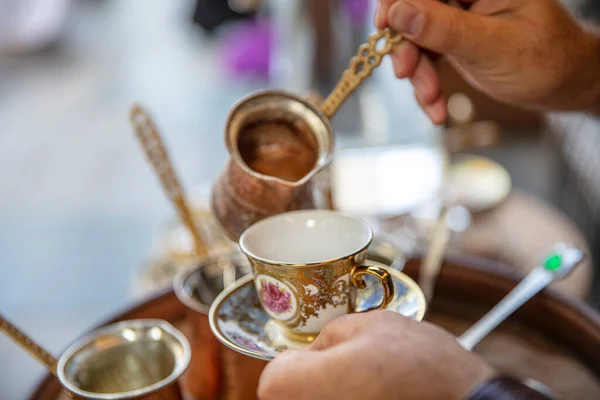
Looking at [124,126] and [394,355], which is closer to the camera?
[394,355]

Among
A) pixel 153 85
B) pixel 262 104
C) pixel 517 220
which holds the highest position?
pixel 262 104

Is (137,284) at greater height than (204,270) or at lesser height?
lesser

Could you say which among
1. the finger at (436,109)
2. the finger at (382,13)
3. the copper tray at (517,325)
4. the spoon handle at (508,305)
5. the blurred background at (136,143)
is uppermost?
the finger at (382,13)

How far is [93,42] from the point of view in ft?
17.2

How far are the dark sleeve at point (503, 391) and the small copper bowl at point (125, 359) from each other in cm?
31

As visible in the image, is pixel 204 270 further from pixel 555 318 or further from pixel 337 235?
pixel 555 318

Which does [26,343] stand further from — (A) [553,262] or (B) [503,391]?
(A) [553,262]

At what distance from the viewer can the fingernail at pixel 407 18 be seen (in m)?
0.69

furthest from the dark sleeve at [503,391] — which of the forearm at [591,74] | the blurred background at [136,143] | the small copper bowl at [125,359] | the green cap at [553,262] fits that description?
the blurred background at [136,143]

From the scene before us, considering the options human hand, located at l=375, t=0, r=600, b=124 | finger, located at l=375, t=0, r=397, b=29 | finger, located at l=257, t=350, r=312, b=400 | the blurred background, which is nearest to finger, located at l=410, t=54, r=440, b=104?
human hand, located at l=375, t=0, r=600, b=124

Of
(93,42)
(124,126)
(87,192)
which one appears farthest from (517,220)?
(93,42)

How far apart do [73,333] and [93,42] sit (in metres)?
3.71

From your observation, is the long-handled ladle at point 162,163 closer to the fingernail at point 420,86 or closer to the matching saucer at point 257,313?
the matching saucer at point 257,313

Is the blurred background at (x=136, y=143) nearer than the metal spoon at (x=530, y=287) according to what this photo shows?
No
